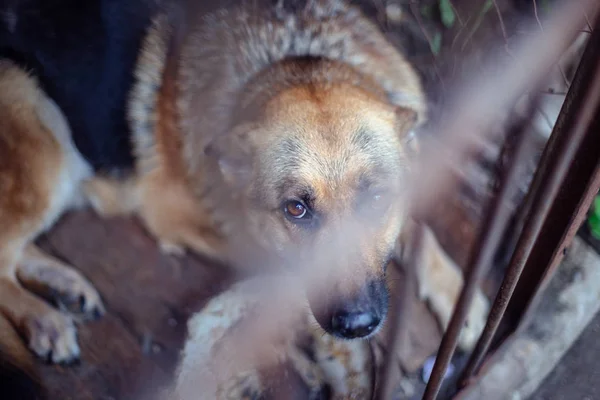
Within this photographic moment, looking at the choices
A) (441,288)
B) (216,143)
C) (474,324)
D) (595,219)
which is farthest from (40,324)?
(595,219)

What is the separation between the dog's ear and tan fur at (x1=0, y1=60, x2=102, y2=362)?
0.96 m

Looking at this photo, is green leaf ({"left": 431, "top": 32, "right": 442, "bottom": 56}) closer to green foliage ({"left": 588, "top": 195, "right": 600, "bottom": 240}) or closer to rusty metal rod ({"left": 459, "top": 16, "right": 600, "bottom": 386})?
green foliage ({"left": 588, "top": 195, "right": 600, "bottom": 240})

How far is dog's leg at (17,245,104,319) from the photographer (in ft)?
7.73

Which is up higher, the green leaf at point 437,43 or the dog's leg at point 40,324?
the green leaf at point 437,43

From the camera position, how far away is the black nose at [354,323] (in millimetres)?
1609

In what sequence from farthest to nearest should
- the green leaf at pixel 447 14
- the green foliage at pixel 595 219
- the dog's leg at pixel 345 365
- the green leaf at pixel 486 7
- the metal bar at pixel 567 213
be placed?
the green leaf at pixel 447 14 → the green leaf at pixel 486 7 → the green foliage at pixel 595 219 → the dog's leg at pixel 345 365 → the metal bar at pixel 567 213

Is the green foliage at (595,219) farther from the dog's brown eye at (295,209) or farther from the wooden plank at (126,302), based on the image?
the wooden plank at (126,302)

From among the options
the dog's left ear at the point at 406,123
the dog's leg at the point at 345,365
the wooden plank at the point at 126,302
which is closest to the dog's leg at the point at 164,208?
the wooden plank at the point at 126,302

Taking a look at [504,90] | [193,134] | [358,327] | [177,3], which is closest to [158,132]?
[193,134]

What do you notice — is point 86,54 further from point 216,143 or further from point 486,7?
point 486,7

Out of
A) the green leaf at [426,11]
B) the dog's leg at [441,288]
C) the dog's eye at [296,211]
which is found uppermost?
the green leaf at [426,11]

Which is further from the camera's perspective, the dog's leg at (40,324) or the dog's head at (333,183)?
the dog's leg at (40,324)

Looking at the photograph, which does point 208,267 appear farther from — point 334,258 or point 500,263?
point 500,263

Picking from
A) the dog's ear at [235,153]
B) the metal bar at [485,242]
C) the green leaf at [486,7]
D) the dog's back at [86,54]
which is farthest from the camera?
the green leaf at [486,7]
